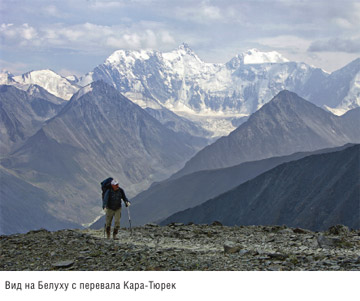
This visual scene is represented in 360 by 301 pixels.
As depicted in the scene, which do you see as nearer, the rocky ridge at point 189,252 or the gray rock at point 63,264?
the rocky ridge at point 189,252

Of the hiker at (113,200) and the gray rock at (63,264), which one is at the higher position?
the hiker at (113,200)

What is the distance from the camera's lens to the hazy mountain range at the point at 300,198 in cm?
8750

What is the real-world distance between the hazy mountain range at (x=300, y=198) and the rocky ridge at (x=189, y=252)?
5573cm

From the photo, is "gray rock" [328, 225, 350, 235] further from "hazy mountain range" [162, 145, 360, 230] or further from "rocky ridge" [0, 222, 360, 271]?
"hazy mountain range" [162, 145, 360, 230]

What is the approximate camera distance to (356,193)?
87625 millimetres

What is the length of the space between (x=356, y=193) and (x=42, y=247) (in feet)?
242

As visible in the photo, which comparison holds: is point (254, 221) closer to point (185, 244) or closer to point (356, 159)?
point (356, 159)

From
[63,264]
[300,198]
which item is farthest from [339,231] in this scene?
[300,198]

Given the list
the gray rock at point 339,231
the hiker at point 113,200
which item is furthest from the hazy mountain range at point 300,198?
the hiker at point 113,200

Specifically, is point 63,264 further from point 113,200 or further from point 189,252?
point 113,200

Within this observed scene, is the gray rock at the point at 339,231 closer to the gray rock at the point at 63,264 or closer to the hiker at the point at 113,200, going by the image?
the hiker at the point at 113,200

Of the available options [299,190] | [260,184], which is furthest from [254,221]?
[260,184]

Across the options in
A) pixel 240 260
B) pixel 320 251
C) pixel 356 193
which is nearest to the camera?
pixel 240 260

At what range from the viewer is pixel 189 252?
2009 centimetres
